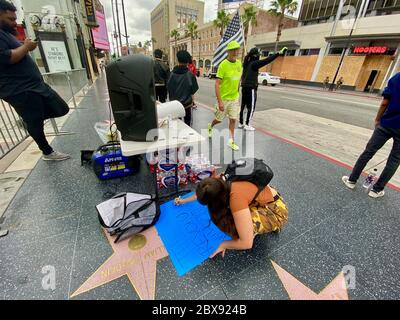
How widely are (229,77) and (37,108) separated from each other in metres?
2.87

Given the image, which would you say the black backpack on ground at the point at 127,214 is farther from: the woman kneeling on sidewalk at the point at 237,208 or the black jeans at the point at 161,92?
the black jeans at the point at 161,92

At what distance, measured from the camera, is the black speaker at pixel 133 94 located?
4.82ft

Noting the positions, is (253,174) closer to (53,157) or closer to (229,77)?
(229,77)

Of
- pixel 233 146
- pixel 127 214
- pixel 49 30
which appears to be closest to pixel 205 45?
pixel 49 30

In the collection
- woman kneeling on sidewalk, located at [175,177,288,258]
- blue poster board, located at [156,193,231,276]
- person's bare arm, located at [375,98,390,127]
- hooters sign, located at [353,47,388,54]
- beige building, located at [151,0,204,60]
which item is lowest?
blue poster board, located at [156,193,231,276]

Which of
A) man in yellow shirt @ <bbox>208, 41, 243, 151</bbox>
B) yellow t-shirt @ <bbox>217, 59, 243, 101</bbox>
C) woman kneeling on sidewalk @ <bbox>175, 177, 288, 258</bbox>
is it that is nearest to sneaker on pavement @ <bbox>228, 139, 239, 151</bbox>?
man in yellow shirt @ <bbox>208, 41, 243, 151</bbox>

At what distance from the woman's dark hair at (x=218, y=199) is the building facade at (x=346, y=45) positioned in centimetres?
1984

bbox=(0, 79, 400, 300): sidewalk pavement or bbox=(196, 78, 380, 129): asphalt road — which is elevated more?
bbox=(0, 79, 400, 300): sidewalk pavement

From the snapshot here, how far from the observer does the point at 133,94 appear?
1.53 metres

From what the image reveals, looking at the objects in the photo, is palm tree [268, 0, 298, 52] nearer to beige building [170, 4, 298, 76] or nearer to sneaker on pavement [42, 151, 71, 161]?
beige building [170, 4, 298, 76]

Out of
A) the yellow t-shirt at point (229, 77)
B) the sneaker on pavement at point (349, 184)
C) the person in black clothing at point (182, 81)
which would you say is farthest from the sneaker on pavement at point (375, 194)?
the person in black clothing at point (182, 81)

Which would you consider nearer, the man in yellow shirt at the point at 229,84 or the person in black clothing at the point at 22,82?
the person in black clothing at the point at 22,82

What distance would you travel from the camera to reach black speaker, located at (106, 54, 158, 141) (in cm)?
147

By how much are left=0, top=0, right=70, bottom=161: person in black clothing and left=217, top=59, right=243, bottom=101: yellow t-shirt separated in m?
2.53
